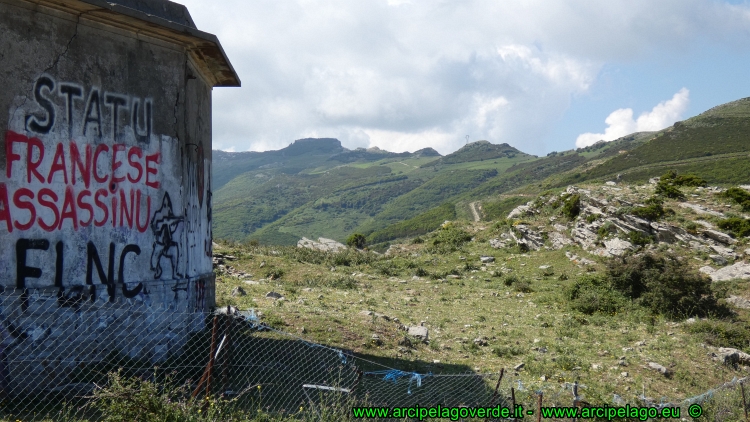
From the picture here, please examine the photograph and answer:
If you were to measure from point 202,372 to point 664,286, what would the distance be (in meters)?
10.8

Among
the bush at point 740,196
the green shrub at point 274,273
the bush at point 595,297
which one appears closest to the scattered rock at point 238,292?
the green shrub at point 274,273

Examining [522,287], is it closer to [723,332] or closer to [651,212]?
[723,332]

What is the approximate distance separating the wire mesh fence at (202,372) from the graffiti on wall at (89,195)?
36cm

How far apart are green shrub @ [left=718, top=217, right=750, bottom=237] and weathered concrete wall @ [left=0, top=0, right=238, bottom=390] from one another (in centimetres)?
1739

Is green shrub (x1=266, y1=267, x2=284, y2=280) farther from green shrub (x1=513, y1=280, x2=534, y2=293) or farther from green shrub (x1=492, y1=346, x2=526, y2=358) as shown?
green shrub (x1=492, y1=346, x2=526, y2=358)

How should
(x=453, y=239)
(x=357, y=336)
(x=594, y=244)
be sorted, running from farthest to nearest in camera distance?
(x=453, y=239), (x=594, y=244), (x=357, y=336)

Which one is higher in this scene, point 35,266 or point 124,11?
point 124,11

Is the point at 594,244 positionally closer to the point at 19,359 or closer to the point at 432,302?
the point at 432,302

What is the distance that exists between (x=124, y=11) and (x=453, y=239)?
64.9ft

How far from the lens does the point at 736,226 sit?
17.2 metres

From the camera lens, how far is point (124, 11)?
6.12 meters

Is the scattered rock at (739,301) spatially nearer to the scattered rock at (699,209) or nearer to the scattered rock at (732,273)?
the scattered rock at (732,273)

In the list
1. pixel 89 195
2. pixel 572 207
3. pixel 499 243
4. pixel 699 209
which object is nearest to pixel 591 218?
pixel 572 207

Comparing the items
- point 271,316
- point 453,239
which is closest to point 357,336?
point 271,316
